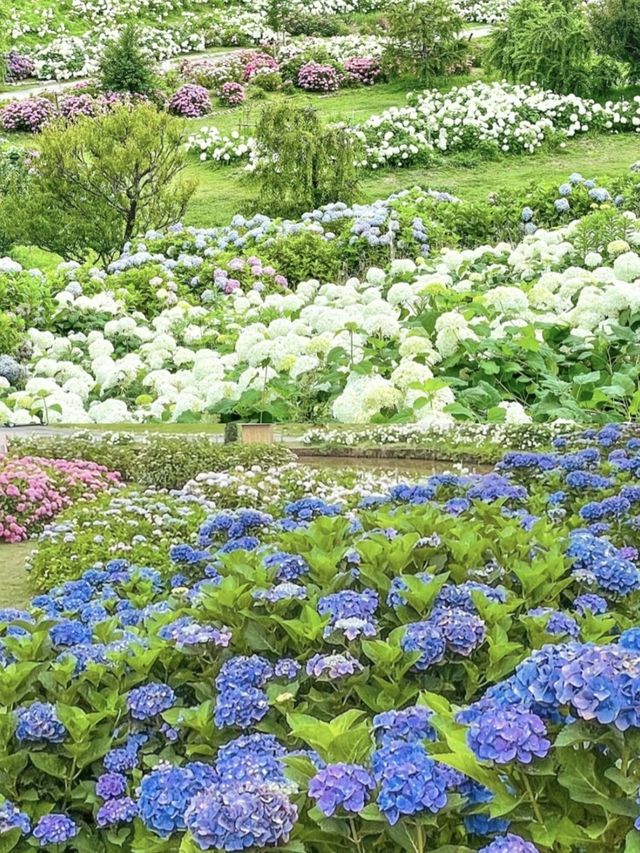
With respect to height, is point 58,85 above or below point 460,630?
above

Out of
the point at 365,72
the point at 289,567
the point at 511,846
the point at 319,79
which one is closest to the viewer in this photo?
the point at 511,846

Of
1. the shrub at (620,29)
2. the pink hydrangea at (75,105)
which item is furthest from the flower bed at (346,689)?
the shrub at (620,29)

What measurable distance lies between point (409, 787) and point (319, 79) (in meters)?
21.5

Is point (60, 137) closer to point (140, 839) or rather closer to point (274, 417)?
point (274, 417)

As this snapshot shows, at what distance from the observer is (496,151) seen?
51.3 ft

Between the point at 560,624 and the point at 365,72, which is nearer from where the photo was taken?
the point at 560,624

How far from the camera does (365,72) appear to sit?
22.0 metres

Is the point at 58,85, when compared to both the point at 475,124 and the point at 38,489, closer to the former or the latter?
the point at 475,124

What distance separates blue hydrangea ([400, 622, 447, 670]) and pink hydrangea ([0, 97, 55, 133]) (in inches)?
741

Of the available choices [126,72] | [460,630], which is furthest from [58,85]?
[460,630]

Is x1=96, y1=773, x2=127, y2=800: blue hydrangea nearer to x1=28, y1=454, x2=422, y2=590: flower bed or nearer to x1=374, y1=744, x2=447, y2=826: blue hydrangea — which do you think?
x1=374, y1=744, x2=447, y2=826: blue hydrangea

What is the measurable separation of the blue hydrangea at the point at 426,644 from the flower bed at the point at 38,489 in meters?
3.95

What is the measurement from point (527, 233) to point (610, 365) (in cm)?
511

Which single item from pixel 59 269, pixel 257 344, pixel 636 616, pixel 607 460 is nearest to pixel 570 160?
pixel 59 269
